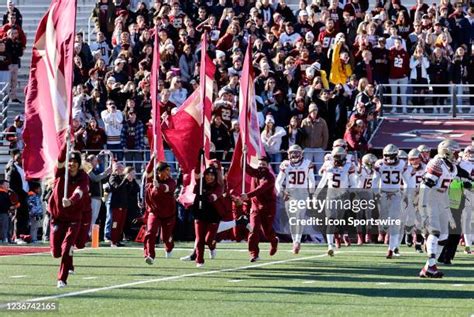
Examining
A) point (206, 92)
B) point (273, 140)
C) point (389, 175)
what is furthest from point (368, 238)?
point (206, 92)

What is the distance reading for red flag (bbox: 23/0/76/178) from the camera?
768 inches

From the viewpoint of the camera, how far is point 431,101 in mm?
32562

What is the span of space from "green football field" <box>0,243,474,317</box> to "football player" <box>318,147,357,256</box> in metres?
1.41

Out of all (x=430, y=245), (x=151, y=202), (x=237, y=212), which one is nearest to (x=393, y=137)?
(x=237, y=212)

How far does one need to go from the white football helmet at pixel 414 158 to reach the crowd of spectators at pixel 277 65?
3.71m

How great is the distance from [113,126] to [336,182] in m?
6.30

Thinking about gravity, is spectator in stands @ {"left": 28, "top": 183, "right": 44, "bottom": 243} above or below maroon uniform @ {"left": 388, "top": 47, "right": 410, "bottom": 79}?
below

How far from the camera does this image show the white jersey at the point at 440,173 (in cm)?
2002

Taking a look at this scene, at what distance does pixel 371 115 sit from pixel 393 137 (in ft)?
2.22

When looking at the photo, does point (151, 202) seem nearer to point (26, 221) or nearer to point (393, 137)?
point (26, 221)

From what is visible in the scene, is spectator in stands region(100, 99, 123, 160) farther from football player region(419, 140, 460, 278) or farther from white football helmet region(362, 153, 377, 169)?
football player region(419, 140, 460, 278)

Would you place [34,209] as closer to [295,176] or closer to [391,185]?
[295,176]

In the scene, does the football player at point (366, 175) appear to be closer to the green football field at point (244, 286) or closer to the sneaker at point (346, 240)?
the sneaker at point (346, 240)

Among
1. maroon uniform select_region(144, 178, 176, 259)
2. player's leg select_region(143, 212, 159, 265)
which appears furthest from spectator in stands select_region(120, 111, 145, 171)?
player's leg select_region(143, 212, 159, 265)
